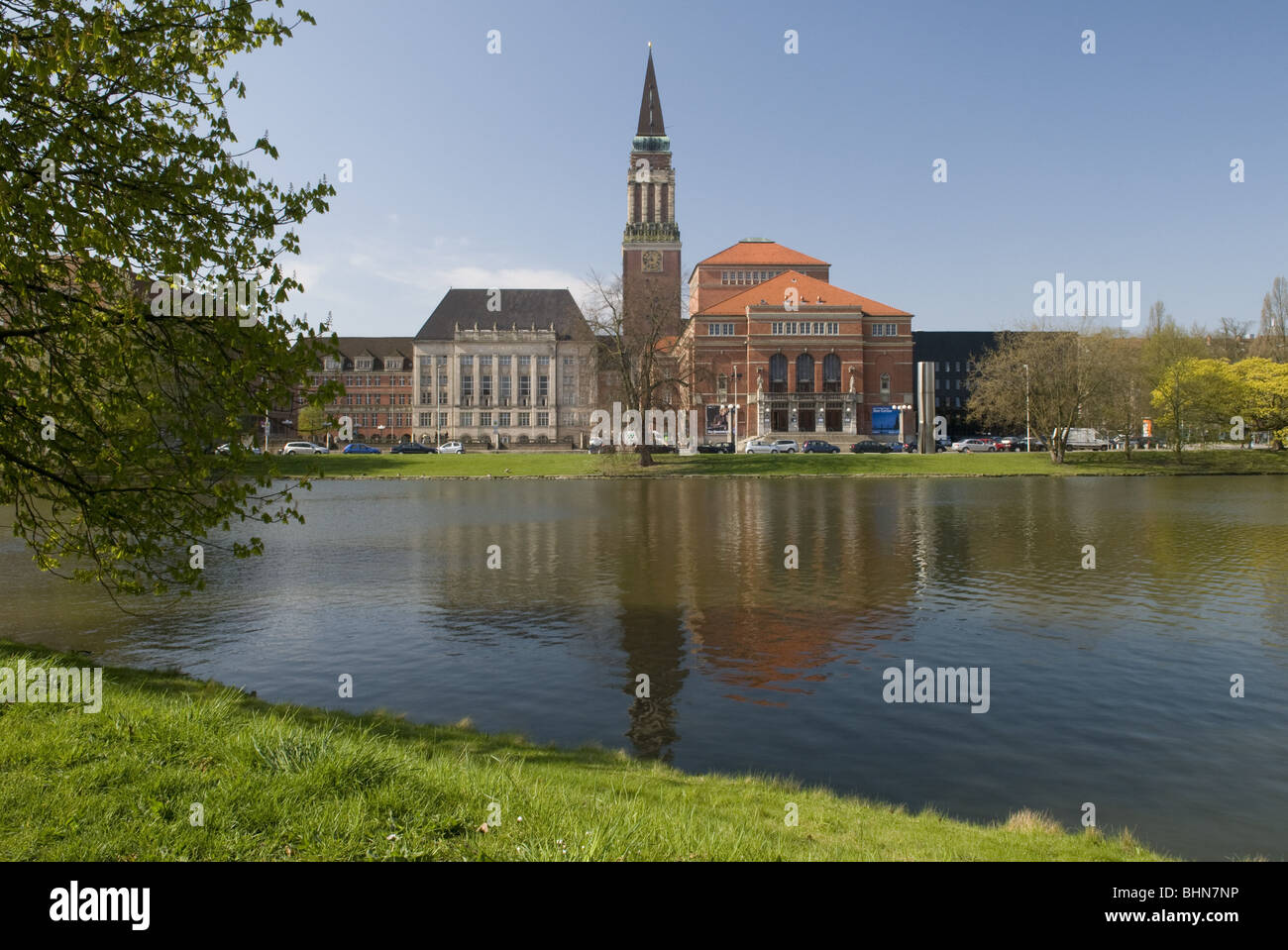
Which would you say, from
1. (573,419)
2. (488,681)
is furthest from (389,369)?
(488,681)

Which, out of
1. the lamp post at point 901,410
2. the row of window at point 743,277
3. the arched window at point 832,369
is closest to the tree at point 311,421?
the row of window at point 743,277

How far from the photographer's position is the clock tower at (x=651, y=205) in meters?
117

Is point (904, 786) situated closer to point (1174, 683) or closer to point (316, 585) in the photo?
point (1174, 683)

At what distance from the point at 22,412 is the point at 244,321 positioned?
241 cm

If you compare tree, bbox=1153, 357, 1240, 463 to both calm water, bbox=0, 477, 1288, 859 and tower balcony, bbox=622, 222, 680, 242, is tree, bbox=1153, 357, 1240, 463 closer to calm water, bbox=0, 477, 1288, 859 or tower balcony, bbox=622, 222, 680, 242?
calm water, bbox=0, 477, 1288, 859

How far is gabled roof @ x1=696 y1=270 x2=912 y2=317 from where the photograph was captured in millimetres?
103812

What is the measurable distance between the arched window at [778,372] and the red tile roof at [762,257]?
68.4 feet

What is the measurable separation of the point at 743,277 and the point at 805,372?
22405 millimetres

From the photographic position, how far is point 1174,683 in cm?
1280

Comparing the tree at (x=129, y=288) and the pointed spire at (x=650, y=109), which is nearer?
the tree at (x=129, y=288)

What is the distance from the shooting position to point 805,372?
340 ft

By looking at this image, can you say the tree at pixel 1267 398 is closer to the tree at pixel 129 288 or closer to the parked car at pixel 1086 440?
the parked car at pixel 1086 440

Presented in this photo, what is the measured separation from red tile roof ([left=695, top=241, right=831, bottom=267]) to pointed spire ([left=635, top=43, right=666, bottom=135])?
65.2ft

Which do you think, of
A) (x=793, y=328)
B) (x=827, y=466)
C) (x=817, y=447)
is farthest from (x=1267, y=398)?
(x=793, y=328)
